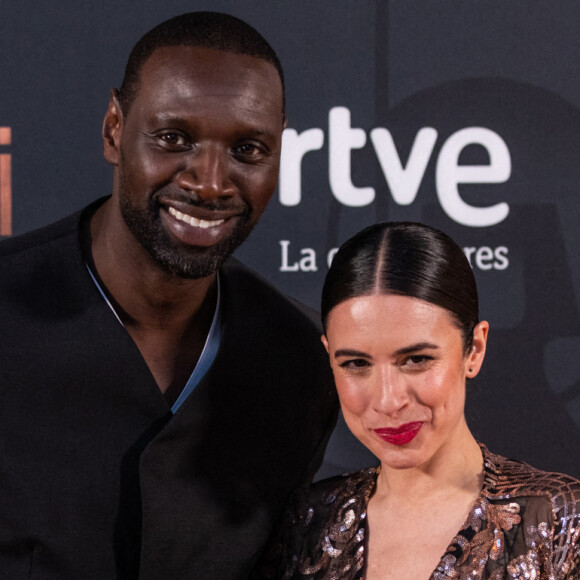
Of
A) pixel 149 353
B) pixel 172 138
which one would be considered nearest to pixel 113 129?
pixel 172 138

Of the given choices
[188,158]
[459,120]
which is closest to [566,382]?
[459,120]

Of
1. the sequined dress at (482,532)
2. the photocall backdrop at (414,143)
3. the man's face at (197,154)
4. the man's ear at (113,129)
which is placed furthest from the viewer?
the photocall backdrop at (414,143)

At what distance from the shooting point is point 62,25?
9.04 feet

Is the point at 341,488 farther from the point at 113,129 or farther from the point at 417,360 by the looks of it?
the point at 113,129

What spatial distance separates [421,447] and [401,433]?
50mm

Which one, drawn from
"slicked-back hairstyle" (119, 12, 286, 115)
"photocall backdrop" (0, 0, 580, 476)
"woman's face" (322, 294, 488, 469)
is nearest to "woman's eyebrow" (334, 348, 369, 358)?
"woman's face" (322, 294, 488, 469)

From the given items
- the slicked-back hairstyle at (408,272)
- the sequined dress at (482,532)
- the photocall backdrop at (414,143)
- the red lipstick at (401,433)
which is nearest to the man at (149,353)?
the sequined dress at (482,532)

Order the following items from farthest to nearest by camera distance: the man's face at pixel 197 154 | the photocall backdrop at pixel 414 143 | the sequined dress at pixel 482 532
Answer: the photocall backdrop at pixel 414 143
the man's face at pixel 197 154
the sequined dress at pixel 482 532

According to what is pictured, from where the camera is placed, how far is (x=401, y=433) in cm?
154

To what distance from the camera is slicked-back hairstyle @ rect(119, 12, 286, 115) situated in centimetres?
173

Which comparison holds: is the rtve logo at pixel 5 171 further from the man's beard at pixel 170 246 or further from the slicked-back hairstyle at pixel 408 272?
the slicked-back hairstyle at pixel 408 272

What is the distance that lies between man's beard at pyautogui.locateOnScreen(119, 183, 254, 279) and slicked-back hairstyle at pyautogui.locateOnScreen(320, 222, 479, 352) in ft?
0.77

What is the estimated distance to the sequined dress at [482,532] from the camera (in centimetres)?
144

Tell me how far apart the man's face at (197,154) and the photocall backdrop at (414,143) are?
3.17 ft
